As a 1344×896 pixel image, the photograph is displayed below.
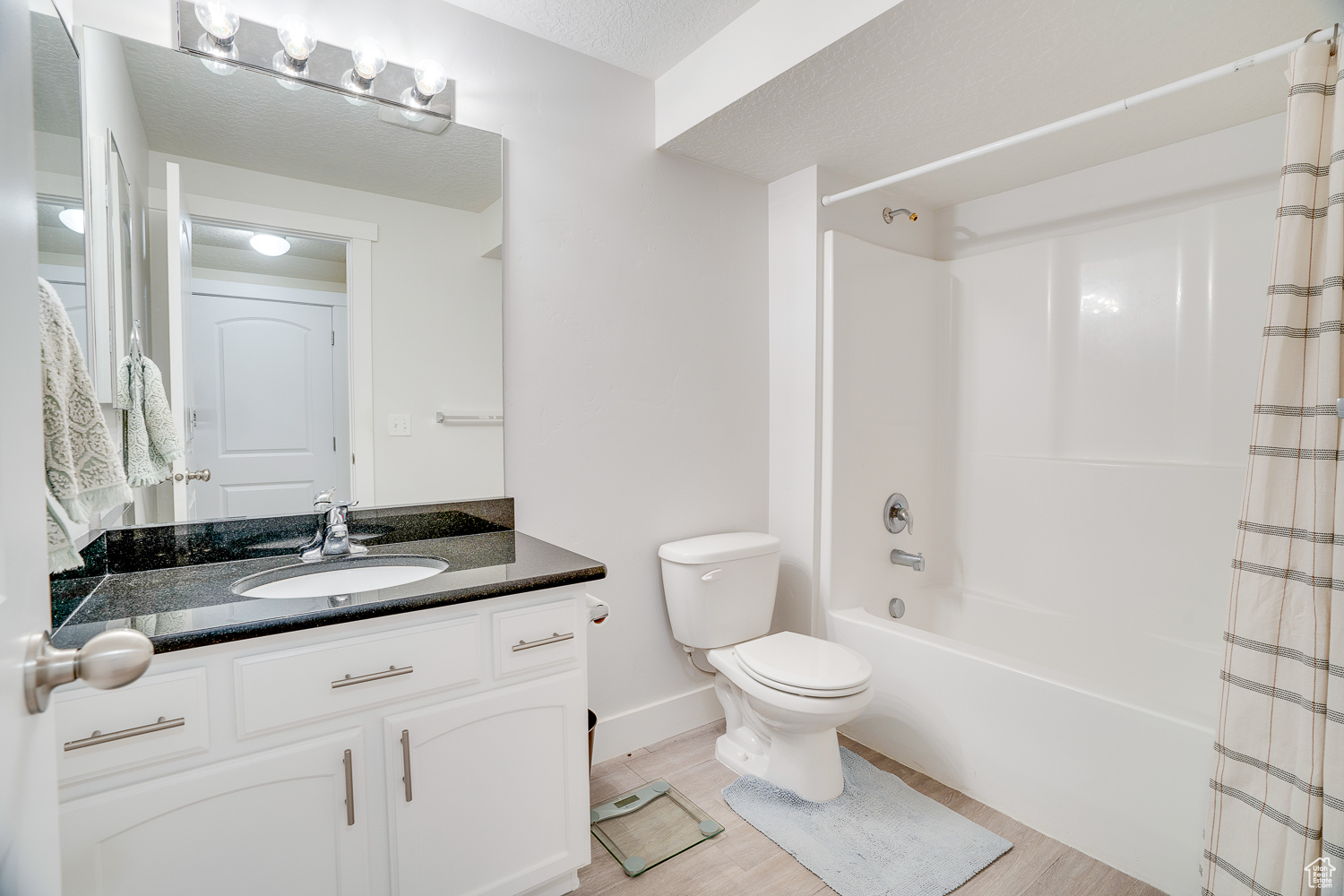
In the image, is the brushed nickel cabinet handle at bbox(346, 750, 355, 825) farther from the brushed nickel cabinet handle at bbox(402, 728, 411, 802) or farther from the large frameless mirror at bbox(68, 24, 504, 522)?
the large frameless mirror at bbox(68, 24, 504, 522)

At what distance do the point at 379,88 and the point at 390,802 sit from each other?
1.77 m

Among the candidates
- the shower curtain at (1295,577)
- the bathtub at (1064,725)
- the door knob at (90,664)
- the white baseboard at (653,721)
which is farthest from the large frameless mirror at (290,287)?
the shower curtain at (1295,577)

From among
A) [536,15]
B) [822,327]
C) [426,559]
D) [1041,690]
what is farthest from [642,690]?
[536,15]

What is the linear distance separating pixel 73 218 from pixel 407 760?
1119 millimetres

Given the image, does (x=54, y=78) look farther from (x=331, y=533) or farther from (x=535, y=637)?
(x=535, y=637)

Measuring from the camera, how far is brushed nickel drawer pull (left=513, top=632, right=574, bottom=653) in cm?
143

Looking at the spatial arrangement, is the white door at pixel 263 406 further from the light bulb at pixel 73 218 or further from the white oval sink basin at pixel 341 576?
the light bulb at pixel 73 218

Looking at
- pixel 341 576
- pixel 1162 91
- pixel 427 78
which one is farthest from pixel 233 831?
pixel 1162 91

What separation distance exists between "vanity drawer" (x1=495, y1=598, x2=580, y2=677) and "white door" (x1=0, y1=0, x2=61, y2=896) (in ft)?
2.77

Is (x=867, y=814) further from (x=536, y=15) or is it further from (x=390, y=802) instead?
(x=536, y=15)

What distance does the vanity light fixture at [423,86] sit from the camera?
5.83 feet

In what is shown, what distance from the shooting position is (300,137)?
5.45 ft

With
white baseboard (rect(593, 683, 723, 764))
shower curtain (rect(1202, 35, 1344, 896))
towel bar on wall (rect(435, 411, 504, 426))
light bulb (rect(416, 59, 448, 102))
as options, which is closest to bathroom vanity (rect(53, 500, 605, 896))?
towel bar on wall (rect(435, 411, 504, 426))

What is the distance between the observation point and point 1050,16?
1.54 metres
